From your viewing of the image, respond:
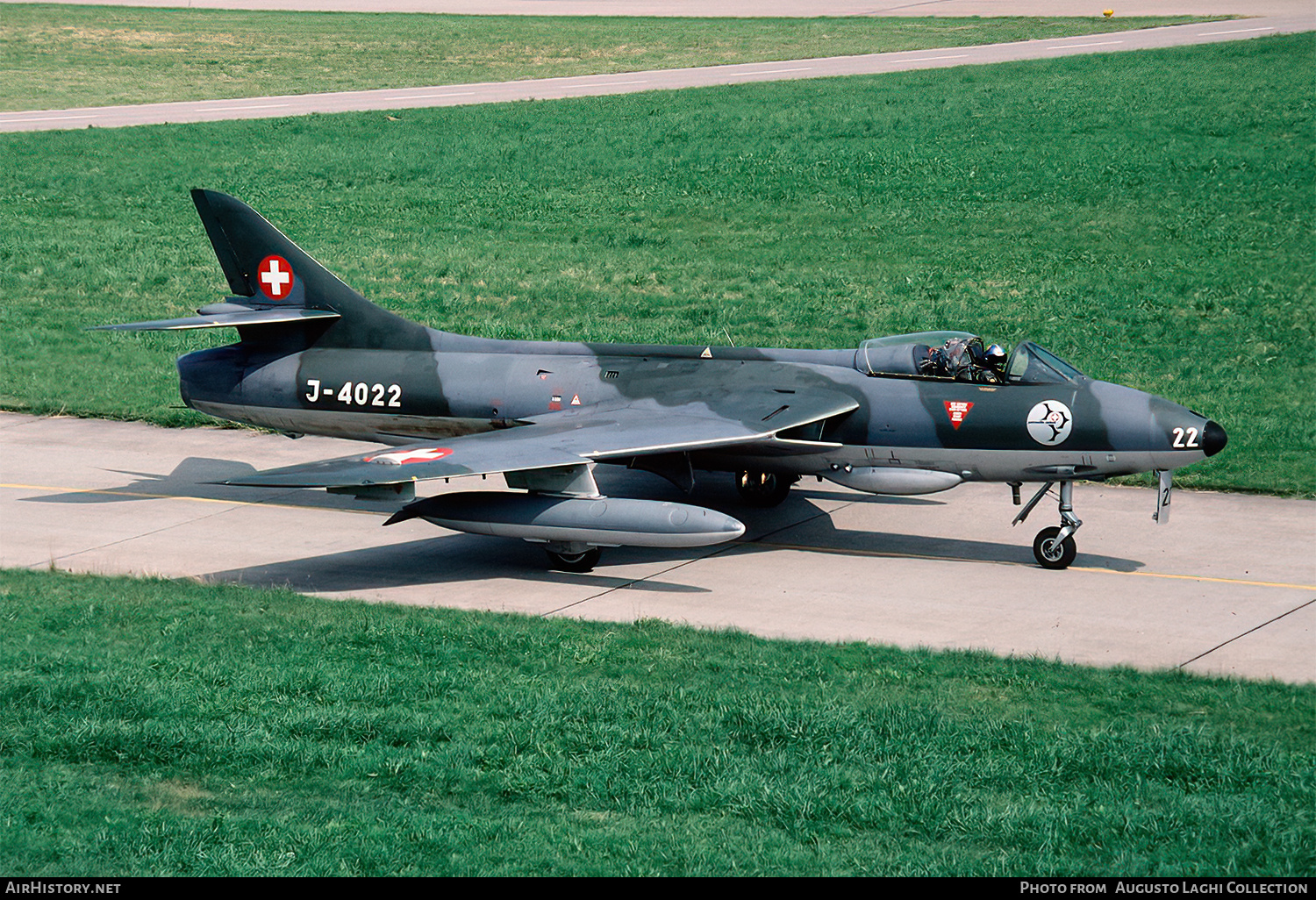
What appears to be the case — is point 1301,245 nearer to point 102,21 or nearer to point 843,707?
point 843,707

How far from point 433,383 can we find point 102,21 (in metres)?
56.8

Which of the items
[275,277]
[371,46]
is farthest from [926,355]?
[371,46]

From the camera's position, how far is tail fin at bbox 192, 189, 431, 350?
67.6 feet

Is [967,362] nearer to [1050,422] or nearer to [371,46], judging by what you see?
[1050,422]

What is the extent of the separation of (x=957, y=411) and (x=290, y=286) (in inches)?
371

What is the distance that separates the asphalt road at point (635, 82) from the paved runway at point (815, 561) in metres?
31.4

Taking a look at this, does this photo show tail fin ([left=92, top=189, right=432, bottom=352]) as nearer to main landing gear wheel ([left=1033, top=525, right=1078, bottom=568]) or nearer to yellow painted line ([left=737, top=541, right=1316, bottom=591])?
yellow painted line ([left=737, top=541, right=1316, bottom=591])

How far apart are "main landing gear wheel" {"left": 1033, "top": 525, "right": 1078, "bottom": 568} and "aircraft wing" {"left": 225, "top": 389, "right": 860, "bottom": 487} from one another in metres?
2.75

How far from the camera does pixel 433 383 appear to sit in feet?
65.3

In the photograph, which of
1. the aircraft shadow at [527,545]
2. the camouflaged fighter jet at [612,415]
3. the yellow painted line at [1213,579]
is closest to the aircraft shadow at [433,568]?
the aircraft shadow at [527,545]

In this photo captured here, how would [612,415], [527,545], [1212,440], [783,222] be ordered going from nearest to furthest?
[1212,440] → [612,415] → [527,545] → [783,222]

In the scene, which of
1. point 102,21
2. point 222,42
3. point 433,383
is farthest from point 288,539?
point 102,21

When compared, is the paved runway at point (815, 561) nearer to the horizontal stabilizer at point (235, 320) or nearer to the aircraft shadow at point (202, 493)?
the aircraft shadow at point (202, 493)

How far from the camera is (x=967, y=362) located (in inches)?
714
